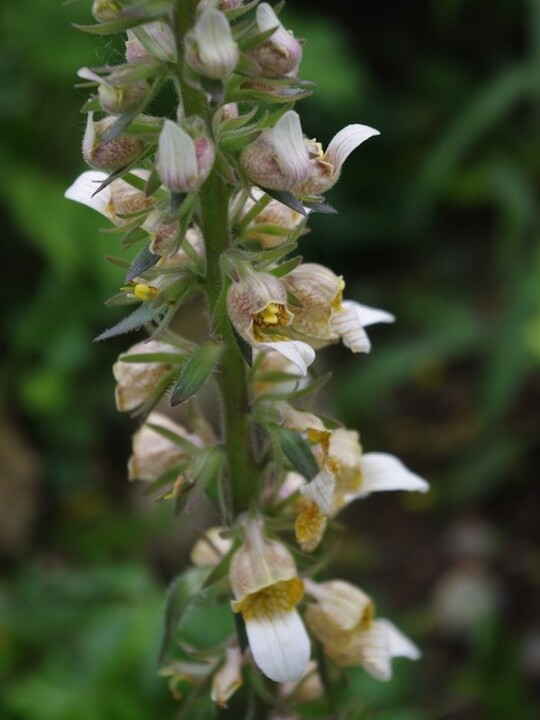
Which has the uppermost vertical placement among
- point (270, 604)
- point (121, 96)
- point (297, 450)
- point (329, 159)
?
point (121, 96)

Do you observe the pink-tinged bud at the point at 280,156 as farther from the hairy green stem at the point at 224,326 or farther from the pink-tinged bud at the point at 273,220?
the pink-tinged bud at the point at 273,220

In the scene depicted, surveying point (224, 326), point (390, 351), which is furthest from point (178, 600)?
point (390, 351)

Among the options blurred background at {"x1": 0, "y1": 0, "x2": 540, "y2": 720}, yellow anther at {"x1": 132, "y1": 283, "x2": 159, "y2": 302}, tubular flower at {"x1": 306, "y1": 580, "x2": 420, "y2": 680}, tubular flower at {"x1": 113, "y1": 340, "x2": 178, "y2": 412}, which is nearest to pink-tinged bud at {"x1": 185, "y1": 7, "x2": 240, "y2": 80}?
yellow anther at {"x1": 132, "y1": 283, "x2": 159, "y2": 302}

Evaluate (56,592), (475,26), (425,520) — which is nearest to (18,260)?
(425,520)

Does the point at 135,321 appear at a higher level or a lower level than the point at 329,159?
lower

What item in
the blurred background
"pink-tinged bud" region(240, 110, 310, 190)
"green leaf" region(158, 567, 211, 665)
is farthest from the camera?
the blurred background

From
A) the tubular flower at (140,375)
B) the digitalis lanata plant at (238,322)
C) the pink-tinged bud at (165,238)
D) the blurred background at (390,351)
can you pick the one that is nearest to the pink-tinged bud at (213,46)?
the digitalis lanata plant at (238,322)

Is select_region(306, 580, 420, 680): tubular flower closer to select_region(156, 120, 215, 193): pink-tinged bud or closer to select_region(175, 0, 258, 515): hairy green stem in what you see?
select_region(175, 0, 258, 515): hairy green stem

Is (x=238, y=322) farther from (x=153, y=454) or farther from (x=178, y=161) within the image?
(x=153, y=454)
